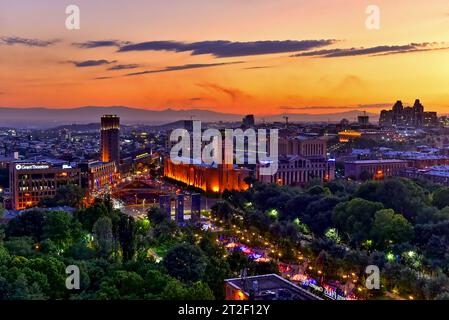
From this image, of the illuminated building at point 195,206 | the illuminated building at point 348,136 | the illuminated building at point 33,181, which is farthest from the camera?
the illuminated building at point 348,136

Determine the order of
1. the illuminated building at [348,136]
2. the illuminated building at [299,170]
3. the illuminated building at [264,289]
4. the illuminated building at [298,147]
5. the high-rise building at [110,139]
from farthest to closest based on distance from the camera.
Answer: the illuminated building at [348,136]
the illuminated building at [298,147]
the high-rise building at [110,139]
the illuminated building at [299,170]
the illuminated building at [264,289]

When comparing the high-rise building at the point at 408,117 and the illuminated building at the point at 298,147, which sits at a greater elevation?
the high-rise building at the point at 408,117

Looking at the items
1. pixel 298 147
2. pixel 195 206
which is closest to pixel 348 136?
pixel 298 147

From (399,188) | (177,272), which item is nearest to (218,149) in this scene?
(399,188)

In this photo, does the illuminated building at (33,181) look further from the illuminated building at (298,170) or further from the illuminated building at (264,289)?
the illuminated building at (264,289)

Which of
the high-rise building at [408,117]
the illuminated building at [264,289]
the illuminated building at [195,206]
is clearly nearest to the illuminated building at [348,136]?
the high-rise building at [408,117]

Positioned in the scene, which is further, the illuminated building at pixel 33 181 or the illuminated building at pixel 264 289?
the illuminated building at pixel 33 181
